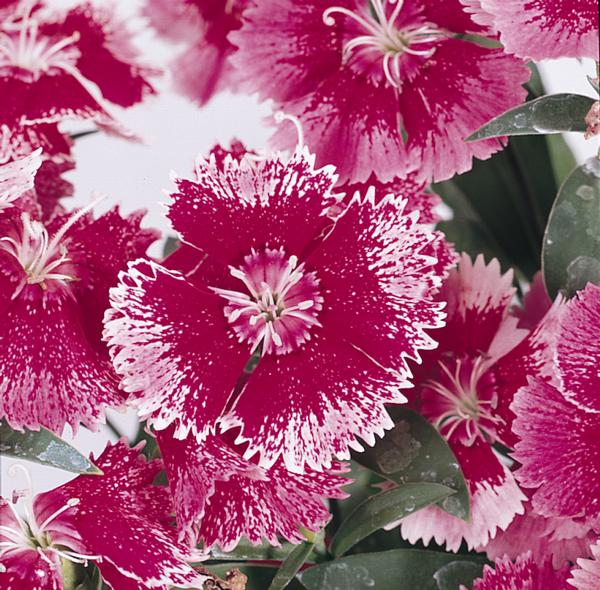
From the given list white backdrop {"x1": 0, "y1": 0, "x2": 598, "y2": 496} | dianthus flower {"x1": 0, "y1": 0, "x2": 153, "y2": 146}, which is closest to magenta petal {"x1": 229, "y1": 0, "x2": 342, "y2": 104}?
dianthus flower {"x1": 0, "y1": 0, "x2": 153, "y2": 146}

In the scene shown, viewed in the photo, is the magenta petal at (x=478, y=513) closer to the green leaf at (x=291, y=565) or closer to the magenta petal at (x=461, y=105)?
the green leaf at (x=291, y=565)

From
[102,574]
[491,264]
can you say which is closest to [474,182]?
[491,264]

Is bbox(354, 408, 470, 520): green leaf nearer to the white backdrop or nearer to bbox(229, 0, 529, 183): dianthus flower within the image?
bbox(229, 0, 529, 183): dianthus flower

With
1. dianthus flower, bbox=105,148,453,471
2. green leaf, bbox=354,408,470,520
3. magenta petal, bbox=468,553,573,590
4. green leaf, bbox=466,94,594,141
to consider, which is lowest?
magenta petal, bbox=468,553,573,590

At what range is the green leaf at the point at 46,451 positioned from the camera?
24.0 inches

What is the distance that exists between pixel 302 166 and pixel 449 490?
0.22m

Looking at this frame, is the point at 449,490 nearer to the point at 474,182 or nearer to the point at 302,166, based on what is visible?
the point at 302,166

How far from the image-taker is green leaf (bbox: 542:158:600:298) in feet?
2.38

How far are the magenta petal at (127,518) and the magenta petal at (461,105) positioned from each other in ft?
0.88

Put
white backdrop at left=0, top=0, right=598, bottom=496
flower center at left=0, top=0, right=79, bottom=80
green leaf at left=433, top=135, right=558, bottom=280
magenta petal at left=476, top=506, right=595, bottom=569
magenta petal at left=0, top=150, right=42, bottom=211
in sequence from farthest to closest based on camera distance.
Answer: white backdrop at left=0, top=0, right=598, bottom=496 → green leaf at left=433, top=135, right=558, bottom=280 → flower center at left=0, top=0, right=79, bottom=80 → magenta petal at left=476, top=506, right=595, bottom=569 → magenta petal at left=0, top=150, right=42, bottom=211

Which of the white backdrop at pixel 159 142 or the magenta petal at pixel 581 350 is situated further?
the white backdrop at pixel 159 142

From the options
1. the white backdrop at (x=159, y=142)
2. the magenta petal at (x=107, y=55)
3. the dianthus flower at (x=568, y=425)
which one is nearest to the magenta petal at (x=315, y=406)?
the dianthus flower at (x=568, y=425)

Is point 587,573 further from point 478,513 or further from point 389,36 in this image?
point 389,36

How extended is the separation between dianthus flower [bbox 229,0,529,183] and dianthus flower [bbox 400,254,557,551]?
10 centimetres
